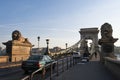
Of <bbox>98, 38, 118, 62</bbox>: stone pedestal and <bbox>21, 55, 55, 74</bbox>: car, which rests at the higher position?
<bbox>98, 38, 118, 62</bbox>: stone pedestal

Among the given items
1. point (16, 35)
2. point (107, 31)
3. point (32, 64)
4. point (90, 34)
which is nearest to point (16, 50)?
point (16, 35)

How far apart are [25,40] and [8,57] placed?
23.4ft

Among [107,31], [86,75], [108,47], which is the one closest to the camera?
[86,75]

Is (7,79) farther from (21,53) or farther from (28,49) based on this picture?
(28,49)

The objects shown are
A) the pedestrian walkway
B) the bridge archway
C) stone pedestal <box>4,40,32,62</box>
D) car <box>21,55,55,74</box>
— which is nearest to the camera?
the pedestrian walkway

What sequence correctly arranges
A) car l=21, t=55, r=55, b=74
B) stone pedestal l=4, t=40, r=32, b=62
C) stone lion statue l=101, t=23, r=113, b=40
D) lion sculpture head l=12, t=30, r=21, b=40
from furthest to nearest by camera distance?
lion sculpture head l=12, t=30, r=21, b=40, stone pedestal l=4, t=40, r=32, b=62, stone lion statue l=101, t=23, r=113, b=40, car l=21, t=55, r=55, b=74

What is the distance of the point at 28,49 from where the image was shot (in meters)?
39.5

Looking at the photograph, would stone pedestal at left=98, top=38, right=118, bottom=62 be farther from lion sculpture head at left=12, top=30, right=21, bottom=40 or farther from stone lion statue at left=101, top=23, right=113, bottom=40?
lion sculpture head at left=12, top=30, right=21, bottom=40

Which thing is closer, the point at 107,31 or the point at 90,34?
the point at 107,31

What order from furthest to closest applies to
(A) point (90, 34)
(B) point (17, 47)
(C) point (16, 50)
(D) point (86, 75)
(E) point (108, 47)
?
1. (A) point (90, 34)
2. (B) point (17, 47)
3. (C) point (16, 50)
4. (E) point (108, 47)
5. (D) point (86, 75)

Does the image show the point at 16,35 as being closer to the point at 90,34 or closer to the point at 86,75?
the point at 86,75

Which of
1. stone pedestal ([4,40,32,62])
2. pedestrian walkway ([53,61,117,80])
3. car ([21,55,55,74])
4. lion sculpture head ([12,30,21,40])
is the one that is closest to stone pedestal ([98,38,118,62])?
pedestrian walkway ([53,61,117,80])

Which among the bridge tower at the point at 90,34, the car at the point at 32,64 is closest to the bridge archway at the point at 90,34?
the bridge tower at the point at 90,34

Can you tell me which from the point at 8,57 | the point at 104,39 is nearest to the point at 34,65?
the point at 104,39
